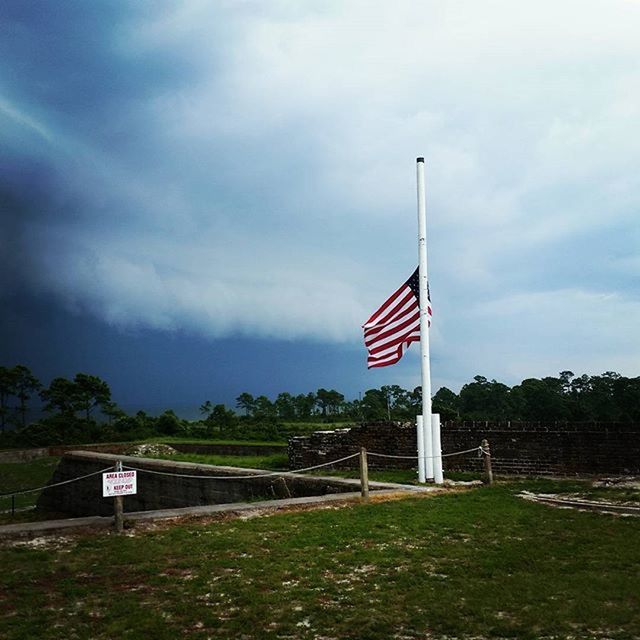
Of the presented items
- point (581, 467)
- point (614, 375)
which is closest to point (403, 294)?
point (581, 467)

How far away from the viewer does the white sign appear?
835cm

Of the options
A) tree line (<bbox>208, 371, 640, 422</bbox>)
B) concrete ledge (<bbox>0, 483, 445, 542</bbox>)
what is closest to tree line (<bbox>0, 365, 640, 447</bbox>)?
tree line (<bbox>208, 371, 640, 422</bbox>)

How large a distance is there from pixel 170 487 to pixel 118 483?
31.6ft

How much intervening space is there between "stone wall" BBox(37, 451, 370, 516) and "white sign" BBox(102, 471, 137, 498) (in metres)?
4.88

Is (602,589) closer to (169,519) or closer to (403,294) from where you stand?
(169,519)

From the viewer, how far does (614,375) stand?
4734cm

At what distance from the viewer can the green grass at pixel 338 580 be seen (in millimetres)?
4781

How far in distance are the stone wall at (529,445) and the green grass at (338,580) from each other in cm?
540

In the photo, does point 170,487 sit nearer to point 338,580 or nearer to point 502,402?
point 338,580

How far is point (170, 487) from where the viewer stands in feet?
57.8

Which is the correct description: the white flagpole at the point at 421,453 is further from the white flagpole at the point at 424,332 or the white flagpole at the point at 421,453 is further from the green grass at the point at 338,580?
the green grass at the point at 338,580

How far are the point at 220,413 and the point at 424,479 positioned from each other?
115 feet

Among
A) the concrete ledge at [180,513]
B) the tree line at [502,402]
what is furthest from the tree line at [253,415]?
the concrete ledge at [180,513]

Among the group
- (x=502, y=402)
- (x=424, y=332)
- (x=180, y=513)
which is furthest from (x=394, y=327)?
(x=502, y=402)
